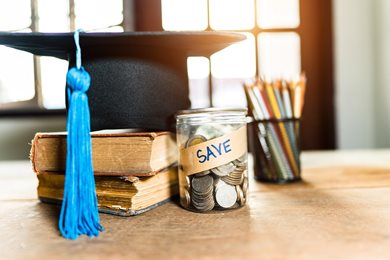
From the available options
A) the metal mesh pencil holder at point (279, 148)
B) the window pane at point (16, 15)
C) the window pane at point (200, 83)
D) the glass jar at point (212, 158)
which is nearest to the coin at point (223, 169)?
the glass jar at point (212, 158)

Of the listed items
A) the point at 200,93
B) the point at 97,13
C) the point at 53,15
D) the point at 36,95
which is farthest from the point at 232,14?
the point at 36,95

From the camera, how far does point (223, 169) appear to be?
0.51 meters

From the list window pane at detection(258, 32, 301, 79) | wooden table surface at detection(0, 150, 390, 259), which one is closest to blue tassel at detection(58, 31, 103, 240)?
wooden table surface at detection(0, 150, 390, 259)

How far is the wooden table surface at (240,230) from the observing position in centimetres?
37

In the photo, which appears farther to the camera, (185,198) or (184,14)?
(184,14)

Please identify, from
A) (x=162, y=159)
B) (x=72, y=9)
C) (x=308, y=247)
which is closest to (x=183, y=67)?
(x=162, y=159)

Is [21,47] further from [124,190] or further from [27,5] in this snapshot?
[27,5]

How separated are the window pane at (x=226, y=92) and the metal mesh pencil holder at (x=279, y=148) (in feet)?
3.42

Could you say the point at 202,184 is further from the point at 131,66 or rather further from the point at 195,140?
the point at 131,66

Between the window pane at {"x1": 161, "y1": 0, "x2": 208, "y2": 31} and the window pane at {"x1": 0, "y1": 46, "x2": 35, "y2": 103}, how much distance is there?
2.10 ft

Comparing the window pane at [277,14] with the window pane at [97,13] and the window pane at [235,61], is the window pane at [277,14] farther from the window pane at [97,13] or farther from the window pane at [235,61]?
the window pane at [97,13]

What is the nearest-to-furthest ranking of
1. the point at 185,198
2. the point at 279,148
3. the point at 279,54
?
the point at 185,198
the point at 279,148
the point at 279,54

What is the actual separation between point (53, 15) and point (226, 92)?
85 centimetres

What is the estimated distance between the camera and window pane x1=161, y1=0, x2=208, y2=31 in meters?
1.80
